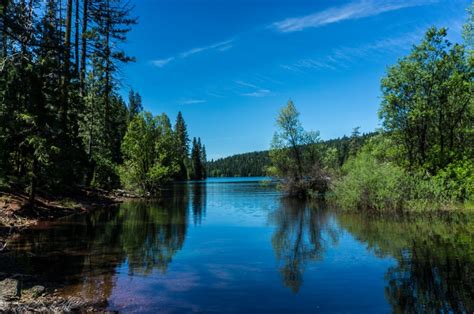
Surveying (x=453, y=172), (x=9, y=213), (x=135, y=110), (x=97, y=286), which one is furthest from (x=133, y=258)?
(x=135, y=110)

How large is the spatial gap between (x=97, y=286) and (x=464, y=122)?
26993 millimetres

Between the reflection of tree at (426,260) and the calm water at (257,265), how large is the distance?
27 millimetres

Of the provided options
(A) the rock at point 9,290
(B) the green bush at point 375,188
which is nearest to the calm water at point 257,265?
(A) the rock at point 9,290

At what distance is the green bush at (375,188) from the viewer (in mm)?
21922

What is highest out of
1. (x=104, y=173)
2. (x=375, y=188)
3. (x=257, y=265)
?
(x=104, y=173)

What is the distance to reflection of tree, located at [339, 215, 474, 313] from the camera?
727 cm

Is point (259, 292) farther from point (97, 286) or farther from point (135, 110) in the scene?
point (135, 110)

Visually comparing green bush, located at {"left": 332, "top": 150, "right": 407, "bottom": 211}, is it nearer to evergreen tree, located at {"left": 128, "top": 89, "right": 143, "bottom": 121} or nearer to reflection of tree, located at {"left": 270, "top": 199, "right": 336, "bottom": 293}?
reflection of tree, located at {"left": 270, "top": 199, "right": 336, "bottom": 293}

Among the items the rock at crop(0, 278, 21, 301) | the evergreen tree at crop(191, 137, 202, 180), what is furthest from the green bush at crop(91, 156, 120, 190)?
the evergreen tree at crop(191, 137, 202, 180)

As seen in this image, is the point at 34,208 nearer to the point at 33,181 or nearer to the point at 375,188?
the point at 33,181

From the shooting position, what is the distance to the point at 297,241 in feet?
47.0

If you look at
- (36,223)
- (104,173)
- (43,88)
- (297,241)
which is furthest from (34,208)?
(104,173)

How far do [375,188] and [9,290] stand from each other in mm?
21104

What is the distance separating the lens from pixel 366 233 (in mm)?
15523
